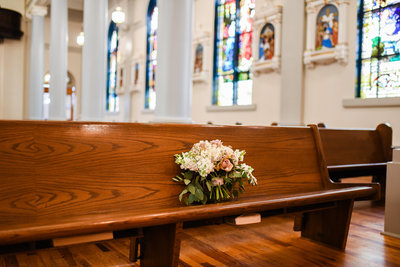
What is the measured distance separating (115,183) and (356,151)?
3286 mm

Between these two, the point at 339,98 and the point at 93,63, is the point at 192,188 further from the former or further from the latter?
the point at 339,98

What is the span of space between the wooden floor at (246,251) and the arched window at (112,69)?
1299 cm

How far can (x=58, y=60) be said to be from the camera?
9.23 m

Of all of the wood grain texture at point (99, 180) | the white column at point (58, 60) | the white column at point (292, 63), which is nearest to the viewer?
the wood grain texture at point (99, 180)

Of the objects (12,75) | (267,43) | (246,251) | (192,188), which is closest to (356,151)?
(246,251)

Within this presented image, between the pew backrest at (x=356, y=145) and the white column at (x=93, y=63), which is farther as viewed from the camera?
the white column at (x=93, y=63)

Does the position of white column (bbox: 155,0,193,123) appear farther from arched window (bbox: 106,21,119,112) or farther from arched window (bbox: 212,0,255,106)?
Answer: arched window (bbox: 106,21,119,112)

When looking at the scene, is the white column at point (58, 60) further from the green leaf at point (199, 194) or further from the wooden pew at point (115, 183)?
the green leaf at point (199, 194)

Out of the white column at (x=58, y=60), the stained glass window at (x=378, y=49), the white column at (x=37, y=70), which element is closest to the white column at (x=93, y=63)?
the white column at (x=58, y=60)

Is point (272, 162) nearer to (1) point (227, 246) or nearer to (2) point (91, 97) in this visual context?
(1) point (227, 246)

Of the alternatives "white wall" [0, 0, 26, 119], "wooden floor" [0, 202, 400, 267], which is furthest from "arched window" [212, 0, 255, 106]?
"white wall" [0, 0, 26, 119]

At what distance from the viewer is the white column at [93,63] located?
22.2 feet

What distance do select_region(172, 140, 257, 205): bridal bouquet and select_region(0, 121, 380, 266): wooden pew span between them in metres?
0.09

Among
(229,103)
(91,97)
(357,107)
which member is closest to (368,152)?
(357,107)
